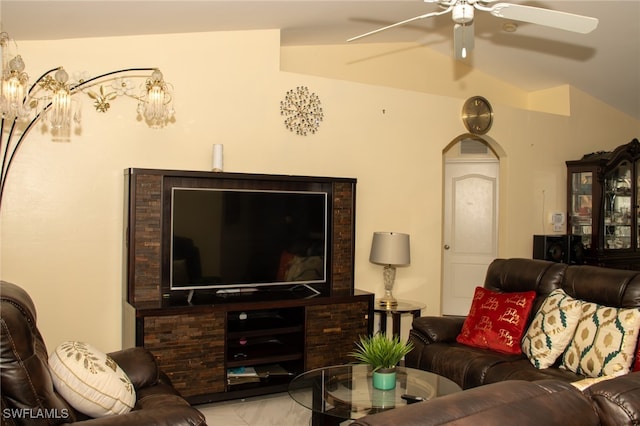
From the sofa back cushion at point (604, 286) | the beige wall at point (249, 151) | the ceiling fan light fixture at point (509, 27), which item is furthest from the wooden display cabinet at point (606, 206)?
the sofa back cushion at point (604, 286)

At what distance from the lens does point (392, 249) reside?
4641 mm

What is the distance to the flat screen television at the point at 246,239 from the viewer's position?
400 cm

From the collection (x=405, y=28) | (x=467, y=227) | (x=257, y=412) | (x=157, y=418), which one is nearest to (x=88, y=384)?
(x=157, y=418)

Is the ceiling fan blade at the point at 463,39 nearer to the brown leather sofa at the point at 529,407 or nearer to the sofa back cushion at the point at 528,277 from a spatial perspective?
the sofa back cushion at the point at 528,277

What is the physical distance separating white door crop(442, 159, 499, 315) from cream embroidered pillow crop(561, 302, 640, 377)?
3.48 m

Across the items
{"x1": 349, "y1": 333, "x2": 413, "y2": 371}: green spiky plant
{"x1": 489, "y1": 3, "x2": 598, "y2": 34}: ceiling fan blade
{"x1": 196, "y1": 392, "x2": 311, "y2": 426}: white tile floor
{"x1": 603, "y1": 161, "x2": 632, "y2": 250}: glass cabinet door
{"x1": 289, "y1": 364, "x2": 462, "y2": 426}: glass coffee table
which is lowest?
{"x1": 196, "y1": 392, "x2": 311, "y2": 426}: white tile floor

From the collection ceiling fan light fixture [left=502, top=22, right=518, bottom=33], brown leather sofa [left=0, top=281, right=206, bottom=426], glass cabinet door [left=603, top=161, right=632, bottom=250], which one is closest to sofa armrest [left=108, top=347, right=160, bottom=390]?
brown leather sofa [left=0, top=281, right=206, bottom=426]

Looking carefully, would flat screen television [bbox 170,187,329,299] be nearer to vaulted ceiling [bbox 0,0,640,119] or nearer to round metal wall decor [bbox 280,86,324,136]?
round metal wall decor [bbox 280,86,324,136]

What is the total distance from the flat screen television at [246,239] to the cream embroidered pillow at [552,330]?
182cm

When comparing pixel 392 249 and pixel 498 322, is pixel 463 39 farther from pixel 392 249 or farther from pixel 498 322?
pixel 392 249

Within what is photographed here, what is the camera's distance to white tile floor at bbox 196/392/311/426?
3.54 metres

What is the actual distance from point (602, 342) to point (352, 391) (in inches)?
55.3

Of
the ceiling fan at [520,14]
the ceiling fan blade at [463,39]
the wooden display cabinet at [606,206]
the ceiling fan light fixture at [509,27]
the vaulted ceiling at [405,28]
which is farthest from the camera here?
the wooden display cabinet at [606,206]

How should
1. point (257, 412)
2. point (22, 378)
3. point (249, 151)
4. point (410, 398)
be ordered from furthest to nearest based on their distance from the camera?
1. point (249, 151)
2. point (257, 412)
3. point (410, 398)
4. point (22, 378)
